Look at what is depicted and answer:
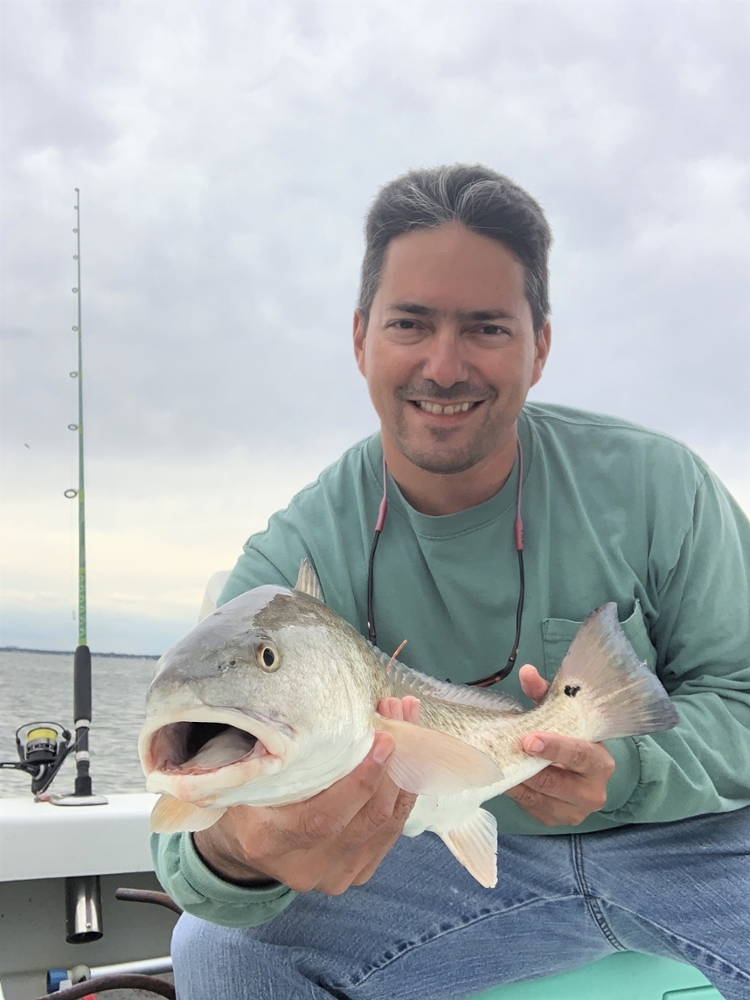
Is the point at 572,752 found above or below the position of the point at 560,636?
below

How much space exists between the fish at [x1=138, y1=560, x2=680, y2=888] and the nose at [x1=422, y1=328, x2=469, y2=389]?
0.72 meters

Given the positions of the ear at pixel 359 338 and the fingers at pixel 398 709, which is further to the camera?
the ear at pixel 359 338

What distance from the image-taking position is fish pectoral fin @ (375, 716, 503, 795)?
4.09ft

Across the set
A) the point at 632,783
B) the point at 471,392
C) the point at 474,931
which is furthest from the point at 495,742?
the point at 471,392

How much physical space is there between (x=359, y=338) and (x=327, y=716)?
1540 mm

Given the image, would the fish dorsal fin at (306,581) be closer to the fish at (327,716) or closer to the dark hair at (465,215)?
the fish at (327,716)

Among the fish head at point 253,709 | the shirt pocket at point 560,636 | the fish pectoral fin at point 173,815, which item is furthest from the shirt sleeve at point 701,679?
the fish pectoral fin at point 173,815

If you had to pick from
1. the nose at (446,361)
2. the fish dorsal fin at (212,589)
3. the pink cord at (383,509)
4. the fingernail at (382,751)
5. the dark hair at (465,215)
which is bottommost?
the fingernail at (382,751)

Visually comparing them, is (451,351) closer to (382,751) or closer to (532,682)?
(532,682)

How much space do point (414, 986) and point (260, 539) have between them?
3.62 feet

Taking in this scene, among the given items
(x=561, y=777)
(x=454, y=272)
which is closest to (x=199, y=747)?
(x=561, y=777)

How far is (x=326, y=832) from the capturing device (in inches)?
52.2

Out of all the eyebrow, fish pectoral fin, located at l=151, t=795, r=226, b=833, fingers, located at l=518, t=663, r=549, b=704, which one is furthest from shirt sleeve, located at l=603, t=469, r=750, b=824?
fish pectoral fin, located at l=151, t=795, r=226, b=833

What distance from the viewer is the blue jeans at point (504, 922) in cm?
186
